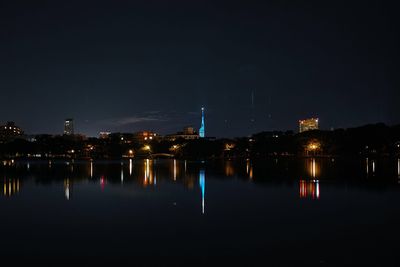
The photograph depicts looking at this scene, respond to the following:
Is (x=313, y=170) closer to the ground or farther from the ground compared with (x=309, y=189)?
farther from the ground

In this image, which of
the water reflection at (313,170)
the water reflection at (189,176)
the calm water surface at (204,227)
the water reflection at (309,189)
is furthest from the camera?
the water reflection at (313,170)

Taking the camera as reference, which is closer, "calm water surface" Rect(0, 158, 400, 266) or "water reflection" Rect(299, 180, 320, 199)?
"calm water surface" Rect(0, 158, 400, 266)

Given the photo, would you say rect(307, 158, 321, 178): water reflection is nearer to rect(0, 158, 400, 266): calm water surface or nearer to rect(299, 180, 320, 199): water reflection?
rect(299, 180, 320, 199): water reflection

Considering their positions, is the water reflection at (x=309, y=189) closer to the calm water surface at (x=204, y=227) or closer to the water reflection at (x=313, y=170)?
the calm water surface at (x=204, y=227)

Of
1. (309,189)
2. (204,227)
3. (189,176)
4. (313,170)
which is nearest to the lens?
(204,227)

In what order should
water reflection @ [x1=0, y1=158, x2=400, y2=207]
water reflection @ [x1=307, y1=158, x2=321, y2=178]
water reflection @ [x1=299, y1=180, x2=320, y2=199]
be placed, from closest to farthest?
water reflection @ [x1=299, y1=180, x2=320, y2=199]
water reflection @ [x1=0, y1=158, x2=400, y2=207]
water reflection @ [x1=307, y1=158, x2=321, y2=178]

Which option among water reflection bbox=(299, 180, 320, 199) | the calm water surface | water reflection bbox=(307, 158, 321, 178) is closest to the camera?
the calm water surface

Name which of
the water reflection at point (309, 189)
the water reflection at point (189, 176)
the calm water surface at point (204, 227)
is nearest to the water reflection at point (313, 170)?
the water reflection at point (189, 176)

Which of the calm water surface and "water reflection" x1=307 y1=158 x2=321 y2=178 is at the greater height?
"water reflection" x1=307 y1=158 x2=321 y2=178

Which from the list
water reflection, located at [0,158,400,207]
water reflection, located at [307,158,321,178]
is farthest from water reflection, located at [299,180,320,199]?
water reflection, located at [307,158,321,178]

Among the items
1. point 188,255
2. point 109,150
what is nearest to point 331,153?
point 109,150

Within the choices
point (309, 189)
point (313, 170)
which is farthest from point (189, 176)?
point (309, 189)

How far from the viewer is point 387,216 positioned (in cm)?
1519

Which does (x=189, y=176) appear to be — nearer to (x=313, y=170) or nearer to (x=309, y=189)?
(x=313, y=170)
